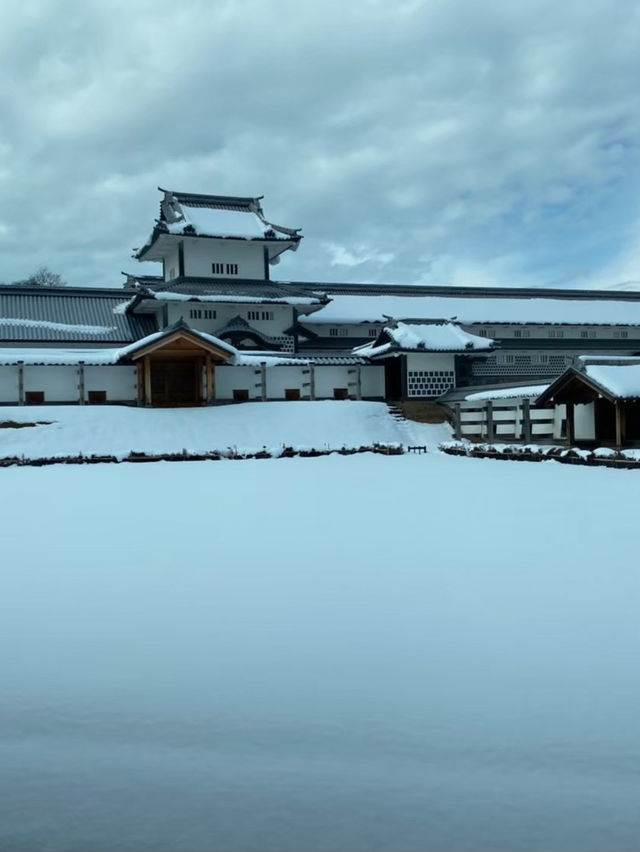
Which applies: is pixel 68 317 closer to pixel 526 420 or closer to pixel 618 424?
pixel 526 420

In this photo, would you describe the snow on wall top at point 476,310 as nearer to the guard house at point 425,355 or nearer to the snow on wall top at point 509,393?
the guard house at point 425,355

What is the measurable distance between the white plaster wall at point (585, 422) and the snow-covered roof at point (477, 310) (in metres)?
15.7

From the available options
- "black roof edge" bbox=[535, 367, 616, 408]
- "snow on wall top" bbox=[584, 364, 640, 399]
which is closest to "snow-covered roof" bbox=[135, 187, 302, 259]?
"black roof edge" bbox=[535, 367, 616, 408]

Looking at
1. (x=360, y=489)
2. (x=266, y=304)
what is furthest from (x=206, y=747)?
(x=266, y=304)

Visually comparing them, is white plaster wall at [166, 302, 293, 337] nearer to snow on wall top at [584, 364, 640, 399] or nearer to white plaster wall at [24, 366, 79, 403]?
white plaster wall at [24, 366, 79, 403]

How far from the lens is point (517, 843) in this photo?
2.95 m

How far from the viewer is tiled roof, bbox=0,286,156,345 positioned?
120 ft

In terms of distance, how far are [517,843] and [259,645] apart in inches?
103

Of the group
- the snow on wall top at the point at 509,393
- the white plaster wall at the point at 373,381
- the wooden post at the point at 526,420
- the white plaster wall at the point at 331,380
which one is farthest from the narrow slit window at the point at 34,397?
the wooden post at the point at 526,420

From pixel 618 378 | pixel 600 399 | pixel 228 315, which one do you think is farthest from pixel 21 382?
pixel 618 378

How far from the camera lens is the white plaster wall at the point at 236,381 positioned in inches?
1423

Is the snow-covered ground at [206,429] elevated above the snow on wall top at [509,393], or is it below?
below

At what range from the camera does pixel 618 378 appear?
74.6 ft

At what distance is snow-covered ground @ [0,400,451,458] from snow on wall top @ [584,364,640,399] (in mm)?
10072
